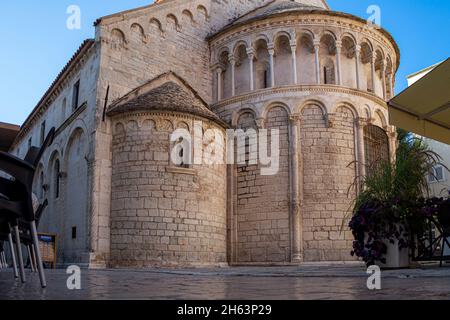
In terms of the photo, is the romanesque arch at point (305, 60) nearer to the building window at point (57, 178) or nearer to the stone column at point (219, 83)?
the stone column at point (219, 83)

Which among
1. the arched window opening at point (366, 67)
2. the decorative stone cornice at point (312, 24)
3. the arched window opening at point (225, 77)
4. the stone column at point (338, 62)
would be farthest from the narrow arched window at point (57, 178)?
the arched window opening at point (366, 67)

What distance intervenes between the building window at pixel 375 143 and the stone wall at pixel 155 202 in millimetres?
6105

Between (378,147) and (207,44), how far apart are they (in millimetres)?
7869

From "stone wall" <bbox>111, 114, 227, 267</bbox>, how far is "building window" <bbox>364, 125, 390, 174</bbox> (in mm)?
6105

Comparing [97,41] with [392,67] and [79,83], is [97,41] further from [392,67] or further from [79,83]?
[392,67]

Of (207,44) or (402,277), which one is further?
(207,44)

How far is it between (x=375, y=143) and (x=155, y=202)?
8648 millimetres

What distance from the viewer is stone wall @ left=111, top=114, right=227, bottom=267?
575 inches

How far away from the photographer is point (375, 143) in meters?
18.1

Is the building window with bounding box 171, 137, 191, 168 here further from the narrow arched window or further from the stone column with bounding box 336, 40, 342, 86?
the narrow arched window

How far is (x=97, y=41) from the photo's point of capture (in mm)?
16312

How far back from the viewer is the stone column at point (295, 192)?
51.9 feet

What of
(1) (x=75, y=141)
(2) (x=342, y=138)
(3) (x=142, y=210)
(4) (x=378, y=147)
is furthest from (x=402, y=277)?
(1) (x=75, y=141)

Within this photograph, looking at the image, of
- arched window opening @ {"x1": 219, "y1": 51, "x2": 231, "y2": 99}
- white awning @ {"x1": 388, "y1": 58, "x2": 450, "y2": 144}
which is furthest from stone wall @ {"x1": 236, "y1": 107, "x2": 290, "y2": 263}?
white awning @ {"x1": 388, "y1": 58, "x2": 450, "y2": 144}
